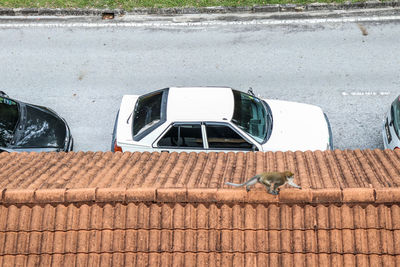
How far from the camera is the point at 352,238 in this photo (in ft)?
17.5

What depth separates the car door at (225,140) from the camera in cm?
869

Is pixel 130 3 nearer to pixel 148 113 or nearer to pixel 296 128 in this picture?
pixel 148 113

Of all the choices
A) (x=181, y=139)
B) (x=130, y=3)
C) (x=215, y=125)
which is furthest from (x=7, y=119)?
(x=130, y=3)

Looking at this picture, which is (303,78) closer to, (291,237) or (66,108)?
(66,108)

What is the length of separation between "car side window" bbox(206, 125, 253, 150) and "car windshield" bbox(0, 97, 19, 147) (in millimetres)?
4322

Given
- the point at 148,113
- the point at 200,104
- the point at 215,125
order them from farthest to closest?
the point at 148,113 < the point at 200,104 < the point at 215,125

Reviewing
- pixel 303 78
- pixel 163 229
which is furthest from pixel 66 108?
pixel 163 229

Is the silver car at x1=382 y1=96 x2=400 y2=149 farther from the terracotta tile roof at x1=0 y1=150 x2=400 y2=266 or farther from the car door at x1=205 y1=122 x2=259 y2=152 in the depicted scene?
the terracotta tile roof at x1=0 y1=150 x2=400 y2=266

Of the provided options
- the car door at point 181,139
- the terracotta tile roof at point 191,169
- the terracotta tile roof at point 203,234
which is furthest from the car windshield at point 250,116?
the terracotta tile roof at point 203,234

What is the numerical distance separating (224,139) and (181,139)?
835mm

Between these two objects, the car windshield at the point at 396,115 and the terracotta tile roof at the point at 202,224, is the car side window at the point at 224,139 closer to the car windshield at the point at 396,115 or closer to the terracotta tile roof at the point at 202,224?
the terracotta tile roof at the point at 202,224

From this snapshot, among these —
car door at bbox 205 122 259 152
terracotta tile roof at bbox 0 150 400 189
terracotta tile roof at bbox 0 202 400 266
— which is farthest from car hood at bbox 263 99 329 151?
terracotta tile roof at bbox 0 202 400 266

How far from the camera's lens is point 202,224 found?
552 cm

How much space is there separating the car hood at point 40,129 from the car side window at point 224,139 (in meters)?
3.38
